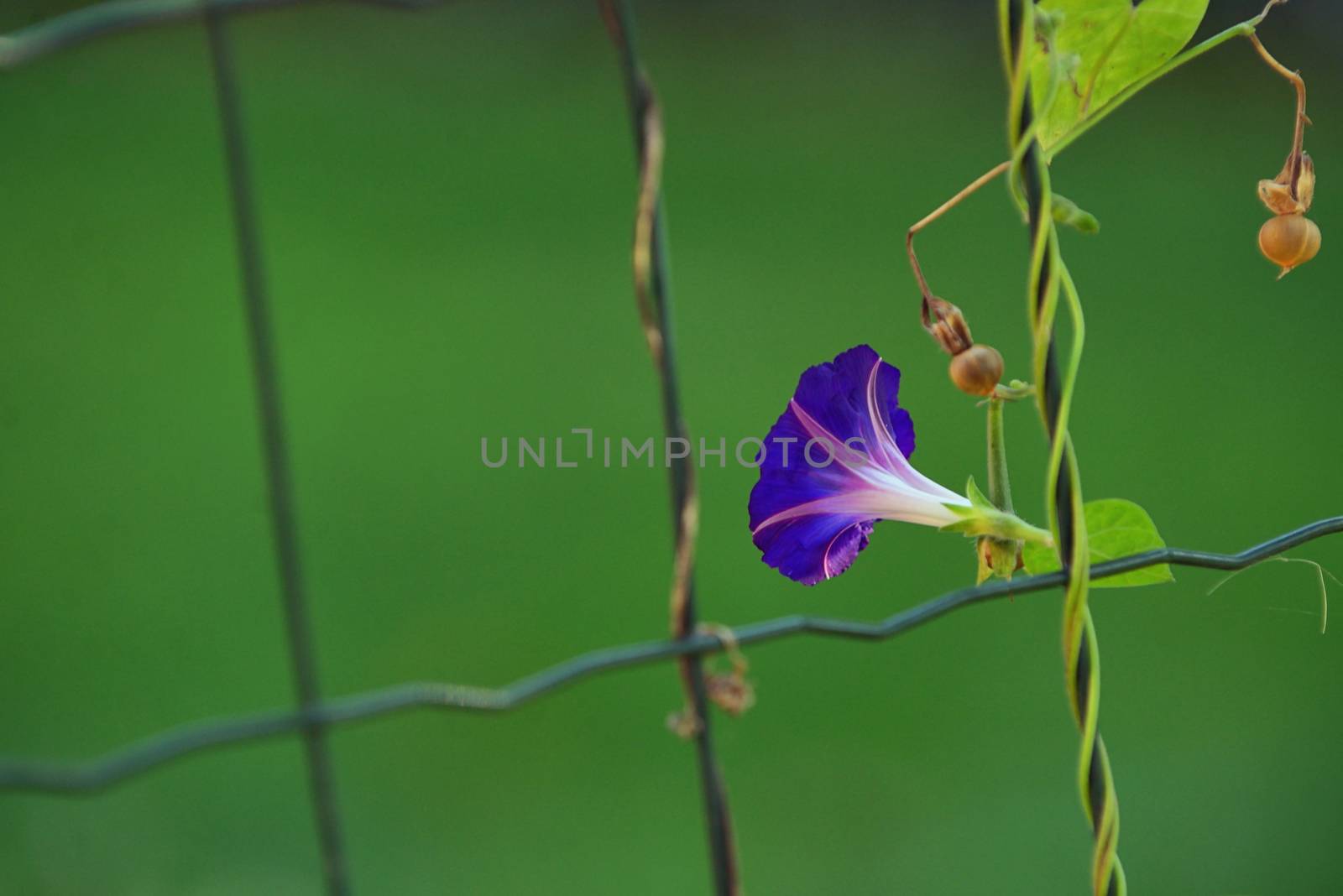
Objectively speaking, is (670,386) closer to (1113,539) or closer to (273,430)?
(273,430)

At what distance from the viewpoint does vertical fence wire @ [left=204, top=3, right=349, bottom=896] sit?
251 millimetres

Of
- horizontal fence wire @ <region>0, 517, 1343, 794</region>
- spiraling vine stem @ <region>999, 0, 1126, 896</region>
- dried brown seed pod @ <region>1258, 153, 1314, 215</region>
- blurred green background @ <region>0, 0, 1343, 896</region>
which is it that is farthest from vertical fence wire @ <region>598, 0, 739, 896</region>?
blurred green background @ <region>0, 0, 1343, 896</region>

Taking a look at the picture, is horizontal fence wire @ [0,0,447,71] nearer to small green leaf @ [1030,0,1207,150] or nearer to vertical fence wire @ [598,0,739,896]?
vertical fence wire @ [598,0,739,896]

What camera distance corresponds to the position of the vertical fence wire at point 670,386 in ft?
0.93

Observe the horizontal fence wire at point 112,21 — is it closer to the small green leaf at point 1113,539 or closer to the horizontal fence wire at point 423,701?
the horizontal fence wire at point 423,701

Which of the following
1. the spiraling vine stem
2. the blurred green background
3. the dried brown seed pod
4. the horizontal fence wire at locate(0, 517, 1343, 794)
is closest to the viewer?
the horizontal fence wire at locate(0, 517, 1343, 794)

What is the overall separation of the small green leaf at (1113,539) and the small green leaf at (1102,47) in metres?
0.12

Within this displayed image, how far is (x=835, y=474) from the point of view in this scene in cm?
45

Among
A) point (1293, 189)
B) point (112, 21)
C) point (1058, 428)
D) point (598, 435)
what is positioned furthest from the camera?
point (598, 435)

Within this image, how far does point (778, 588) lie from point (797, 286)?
2.17ft

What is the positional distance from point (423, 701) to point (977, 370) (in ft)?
0.70

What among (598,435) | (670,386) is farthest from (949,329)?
(598,435)

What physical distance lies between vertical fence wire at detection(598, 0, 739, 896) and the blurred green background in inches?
51.7

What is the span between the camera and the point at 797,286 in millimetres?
2375
